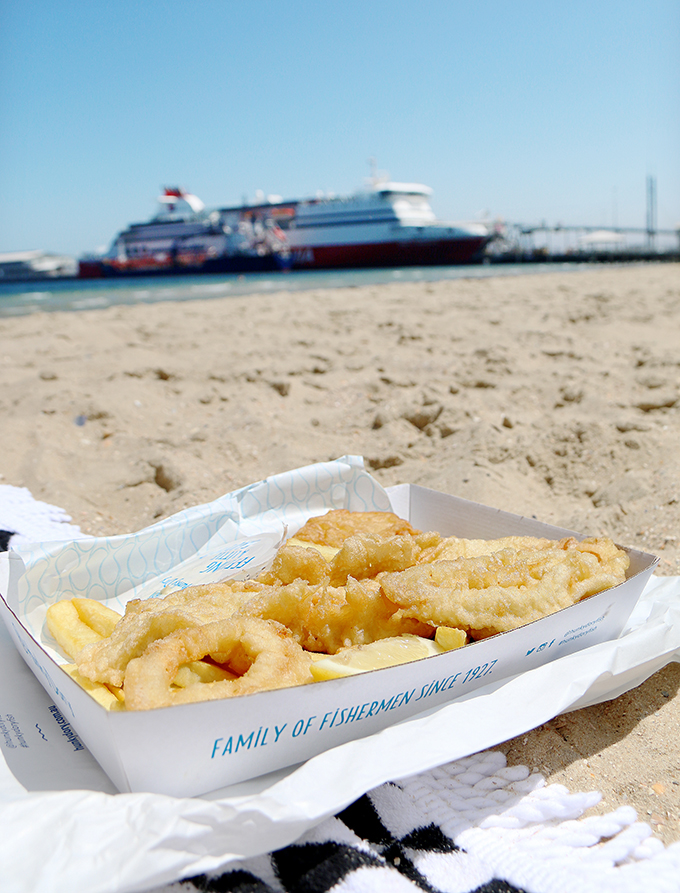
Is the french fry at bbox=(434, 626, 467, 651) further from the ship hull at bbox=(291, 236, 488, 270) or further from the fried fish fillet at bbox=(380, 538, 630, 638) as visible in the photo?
the ship hull at bbox=(291, 236, 488, 270)

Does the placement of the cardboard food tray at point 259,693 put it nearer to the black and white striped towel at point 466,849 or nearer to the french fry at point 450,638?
the french fry at point 450,638

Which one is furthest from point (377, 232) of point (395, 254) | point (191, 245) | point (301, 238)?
point (191, 245)

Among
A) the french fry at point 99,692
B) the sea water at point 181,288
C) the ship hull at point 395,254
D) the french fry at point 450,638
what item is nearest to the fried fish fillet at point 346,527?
the french fry at point 450,638

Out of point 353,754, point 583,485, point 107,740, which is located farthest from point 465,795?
point 583,485

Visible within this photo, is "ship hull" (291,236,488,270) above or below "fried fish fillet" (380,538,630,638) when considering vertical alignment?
above

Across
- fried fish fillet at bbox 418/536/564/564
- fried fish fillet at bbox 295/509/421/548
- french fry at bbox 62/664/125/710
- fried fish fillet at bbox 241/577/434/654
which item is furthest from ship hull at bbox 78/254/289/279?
french fry at bbox 62/664/125/710

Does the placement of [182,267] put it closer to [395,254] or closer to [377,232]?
[377,232]
